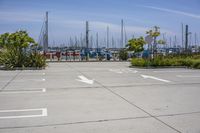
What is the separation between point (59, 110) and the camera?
7.17 metres

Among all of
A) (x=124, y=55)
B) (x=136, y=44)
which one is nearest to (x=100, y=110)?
(x=136, y=44)

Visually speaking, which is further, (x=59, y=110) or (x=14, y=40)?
(x=14, y=40)

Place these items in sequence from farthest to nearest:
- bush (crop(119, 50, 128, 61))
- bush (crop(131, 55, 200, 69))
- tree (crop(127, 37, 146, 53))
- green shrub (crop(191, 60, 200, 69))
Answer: bush (crop(119, 50, 128, 61)) < tree (crop(127, 37, 146, 53)) < bush (crop(131, 55, 200, 69)) < green shrub (crop(191, 60, 200, 69))

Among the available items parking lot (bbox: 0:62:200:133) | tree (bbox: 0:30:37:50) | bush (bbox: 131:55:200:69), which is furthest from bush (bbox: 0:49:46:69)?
parking lot (bbox: 0:62:200:133)

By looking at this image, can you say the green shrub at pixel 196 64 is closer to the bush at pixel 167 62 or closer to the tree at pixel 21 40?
the bush at pixel 167 62

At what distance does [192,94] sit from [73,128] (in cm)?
567

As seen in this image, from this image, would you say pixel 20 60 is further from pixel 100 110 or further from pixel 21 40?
pixel 100 110

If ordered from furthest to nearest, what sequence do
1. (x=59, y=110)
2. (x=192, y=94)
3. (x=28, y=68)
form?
(x=28, y=68), (x=192, y=94), (x=59, y=110)

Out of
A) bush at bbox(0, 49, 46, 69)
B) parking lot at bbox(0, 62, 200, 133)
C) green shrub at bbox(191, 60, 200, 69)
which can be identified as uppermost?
bush at bbox(0, 49, 46, 69)

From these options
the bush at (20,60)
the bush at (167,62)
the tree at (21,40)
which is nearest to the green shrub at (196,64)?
the bush at (167,62)

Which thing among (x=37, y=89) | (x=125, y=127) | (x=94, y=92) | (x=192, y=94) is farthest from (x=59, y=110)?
(x=192, y=94)

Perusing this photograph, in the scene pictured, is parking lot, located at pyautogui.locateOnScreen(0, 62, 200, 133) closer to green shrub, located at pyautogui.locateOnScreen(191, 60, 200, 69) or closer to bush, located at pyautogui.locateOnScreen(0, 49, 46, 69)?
bush, located at pyautogui.locateOnScreen(0, 49, 46, 69)

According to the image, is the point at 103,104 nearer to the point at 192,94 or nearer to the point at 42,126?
the point at 42,126

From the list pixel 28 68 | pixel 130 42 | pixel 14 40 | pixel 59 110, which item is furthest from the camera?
pixel 130 42
